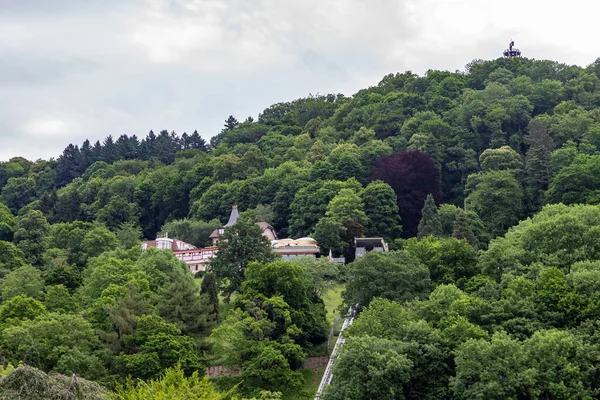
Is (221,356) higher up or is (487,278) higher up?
(487,278)

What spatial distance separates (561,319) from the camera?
1594 inches

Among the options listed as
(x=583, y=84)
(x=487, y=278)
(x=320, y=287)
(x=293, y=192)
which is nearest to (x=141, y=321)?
(x=320, y=287)

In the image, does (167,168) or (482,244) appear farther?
(167,168)

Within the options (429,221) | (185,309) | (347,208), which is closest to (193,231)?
(347,208)

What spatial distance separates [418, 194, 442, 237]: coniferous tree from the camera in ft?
217

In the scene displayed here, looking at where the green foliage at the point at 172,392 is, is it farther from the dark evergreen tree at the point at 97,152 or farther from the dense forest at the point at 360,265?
the dark evergreen tree at the point at 97,152

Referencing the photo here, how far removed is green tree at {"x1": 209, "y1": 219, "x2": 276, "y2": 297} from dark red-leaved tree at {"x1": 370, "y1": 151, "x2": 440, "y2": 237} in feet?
71.1

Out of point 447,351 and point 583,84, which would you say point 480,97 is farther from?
point 447,351

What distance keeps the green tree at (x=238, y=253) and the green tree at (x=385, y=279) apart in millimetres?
8038

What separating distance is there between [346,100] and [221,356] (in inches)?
3212

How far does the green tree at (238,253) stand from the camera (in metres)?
54.6

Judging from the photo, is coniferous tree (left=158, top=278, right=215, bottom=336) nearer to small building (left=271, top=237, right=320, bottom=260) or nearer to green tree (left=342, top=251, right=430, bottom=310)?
green tree (left=342, top=251, right=430, bottom=310)

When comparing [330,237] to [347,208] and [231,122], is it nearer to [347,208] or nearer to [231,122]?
[347,208]

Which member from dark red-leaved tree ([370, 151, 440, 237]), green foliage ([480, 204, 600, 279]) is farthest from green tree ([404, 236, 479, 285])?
dark red-leaved tree ([370, 151, 440, 237])
